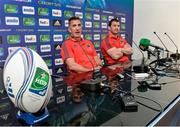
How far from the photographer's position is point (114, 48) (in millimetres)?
2863

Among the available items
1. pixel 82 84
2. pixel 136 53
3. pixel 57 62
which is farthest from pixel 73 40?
pixel 136 53

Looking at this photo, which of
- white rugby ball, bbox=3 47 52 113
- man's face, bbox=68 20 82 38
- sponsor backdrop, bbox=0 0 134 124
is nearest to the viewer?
white rugby ball, bbox=3 47 52 113

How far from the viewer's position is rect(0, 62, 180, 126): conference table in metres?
0.75

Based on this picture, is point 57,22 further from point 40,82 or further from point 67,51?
point 40,82

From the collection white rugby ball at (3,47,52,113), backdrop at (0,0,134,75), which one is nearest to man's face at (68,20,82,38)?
backdrop at (0,0,134,75)

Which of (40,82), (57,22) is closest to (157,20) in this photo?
(57,22)

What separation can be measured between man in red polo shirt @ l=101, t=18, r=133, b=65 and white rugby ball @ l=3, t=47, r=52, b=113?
6.97 ft

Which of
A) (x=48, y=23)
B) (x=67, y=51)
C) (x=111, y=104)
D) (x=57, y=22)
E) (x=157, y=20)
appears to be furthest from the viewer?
(x=157, y=20)

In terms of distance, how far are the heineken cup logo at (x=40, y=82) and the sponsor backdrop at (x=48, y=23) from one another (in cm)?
55

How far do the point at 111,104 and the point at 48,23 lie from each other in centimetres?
213

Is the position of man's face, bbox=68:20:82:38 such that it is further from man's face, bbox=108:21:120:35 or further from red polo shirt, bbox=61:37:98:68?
man's face, bbox=108:21:120:35

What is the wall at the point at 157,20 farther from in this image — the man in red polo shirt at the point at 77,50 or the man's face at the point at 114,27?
the man in red polo shirt at the point at 77,50

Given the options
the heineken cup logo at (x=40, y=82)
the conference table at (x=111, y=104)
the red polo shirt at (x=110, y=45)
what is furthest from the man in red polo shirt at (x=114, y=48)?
the heineken cup logo at (x=40, y=82)

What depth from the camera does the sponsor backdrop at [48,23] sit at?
233 centimetres
